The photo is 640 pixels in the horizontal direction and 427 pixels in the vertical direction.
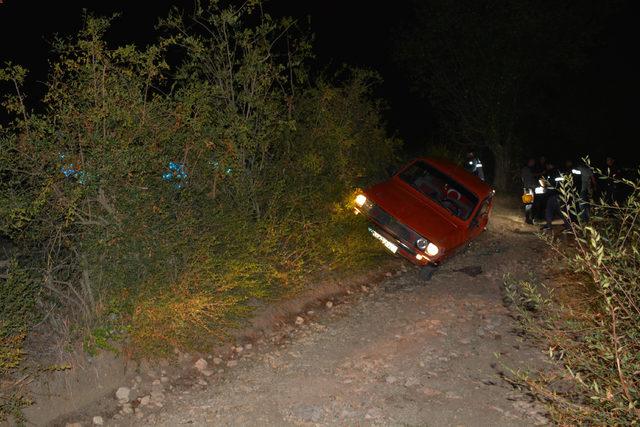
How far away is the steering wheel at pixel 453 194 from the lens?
10539 mm

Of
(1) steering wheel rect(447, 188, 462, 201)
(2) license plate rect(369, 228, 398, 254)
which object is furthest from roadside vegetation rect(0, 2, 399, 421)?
(1) steering wheel rect(447, 188, 462, 201)

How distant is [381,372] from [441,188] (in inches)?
202

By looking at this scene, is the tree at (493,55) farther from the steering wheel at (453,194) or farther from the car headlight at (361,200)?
the car headlight at (361,200)

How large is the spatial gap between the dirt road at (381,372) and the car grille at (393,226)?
79cm

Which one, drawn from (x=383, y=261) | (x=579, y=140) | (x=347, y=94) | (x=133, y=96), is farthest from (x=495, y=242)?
(x=579, y=140)

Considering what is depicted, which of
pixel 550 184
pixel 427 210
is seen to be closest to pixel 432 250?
pixel 427 210

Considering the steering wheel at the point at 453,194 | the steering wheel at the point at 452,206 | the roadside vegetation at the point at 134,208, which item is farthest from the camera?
the steering wheel at the point at 453,194

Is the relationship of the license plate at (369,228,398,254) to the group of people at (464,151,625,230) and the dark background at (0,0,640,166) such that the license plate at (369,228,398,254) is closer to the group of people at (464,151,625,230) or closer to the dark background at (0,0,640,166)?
the group of people at (464,151,625,230)

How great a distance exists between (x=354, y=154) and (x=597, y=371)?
325 inches

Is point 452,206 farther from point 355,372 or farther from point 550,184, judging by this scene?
point 355,372

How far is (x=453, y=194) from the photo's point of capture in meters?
10.6

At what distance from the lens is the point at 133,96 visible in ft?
20.4

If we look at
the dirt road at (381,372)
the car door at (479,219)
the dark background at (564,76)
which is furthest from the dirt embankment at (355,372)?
the dark background at (564,76)

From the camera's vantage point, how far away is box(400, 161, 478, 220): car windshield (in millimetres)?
10367
